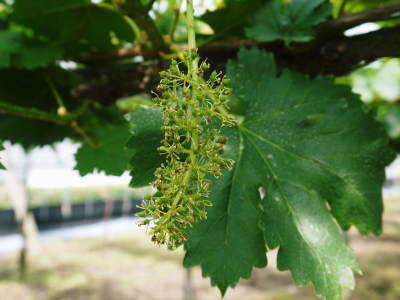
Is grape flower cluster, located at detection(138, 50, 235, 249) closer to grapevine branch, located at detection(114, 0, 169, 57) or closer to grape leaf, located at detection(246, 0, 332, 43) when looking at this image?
grapevine branch, located at detection(114, 0, 169, 57)

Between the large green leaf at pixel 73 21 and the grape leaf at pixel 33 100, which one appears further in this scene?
the grape leaf at pixel 33 100

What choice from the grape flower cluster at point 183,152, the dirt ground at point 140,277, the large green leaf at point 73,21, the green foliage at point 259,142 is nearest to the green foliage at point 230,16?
the green foliage at point 259,142

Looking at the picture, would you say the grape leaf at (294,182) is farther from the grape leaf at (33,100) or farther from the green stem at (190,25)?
the grape leaf at (33,100)

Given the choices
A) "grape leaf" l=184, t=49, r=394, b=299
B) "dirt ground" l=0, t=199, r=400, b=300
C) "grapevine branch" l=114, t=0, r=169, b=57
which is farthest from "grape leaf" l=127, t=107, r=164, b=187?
"dirt ground" l=0, t=199, r=400, b=300

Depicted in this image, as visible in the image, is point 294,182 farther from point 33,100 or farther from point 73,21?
point 33,100

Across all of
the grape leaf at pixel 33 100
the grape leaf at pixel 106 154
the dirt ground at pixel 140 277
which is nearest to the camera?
the grape leaf at pixel 106 154

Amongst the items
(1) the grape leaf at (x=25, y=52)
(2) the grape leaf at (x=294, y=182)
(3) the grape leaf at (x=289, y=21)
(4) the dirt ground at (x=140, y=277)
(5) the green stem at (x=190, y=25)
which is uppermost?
(3) the grape leaf at (x=289, y=21)

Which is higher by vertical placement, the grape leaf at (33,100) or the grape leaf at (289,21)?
the grape leaf at (289,21)

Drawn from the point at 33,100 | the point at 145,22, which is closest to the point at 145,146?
the point at 145,22
